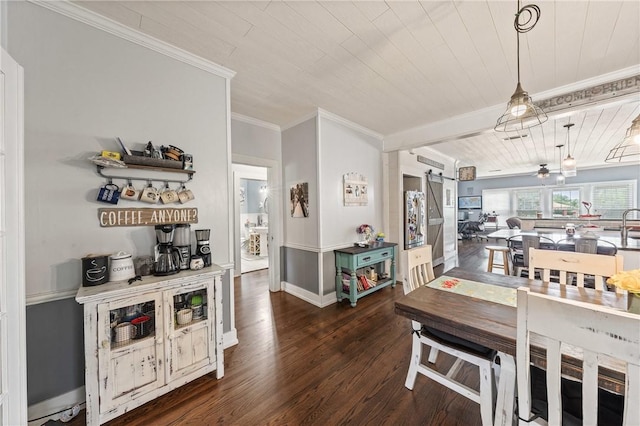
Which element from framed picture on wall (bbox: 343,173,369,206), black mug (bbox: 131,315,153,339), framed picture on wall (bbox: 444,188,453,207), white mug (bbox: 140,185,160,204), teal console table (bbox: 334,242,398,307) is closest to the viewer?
black mug (bbox: 131,315,153,339)

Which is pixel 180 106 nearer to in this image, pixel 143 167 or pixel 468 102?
pixel 143 167

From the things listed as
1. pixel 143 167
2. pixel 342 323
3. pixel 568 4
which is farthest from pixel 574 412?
pixel 143 167

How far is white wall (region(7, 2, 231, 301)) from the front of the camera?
4.86 ft

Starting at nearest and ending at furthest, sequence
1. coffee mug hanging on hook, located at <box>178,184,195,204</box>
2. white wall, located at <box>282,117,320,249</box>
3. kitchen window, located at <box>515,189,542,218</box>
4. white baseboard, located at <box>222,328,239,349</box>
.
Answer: coffee mug hanging on hook, located at <box>178,184,195,204</box>, white baseboard, located at <box>222,328,239,349</box>, white wall, located at <box>282,117,320,249</box>, kitchen window, located at <box>515,189,542,218</box>

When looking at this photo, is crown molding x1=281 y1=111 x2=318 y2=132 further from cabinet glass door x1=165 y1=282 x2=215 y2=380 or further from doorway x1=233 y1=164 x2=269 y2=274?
cabinet glass door x1=165 y1=282 x2=215 y2=380

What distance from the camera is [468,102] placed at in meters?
3.03

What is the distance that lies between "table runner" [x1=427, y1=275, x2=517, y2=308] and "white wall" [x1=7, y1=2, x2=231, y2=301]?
7.67 feet

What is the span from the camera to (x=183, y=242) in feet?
6.11

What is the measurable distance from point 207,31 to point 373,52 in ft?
4.45

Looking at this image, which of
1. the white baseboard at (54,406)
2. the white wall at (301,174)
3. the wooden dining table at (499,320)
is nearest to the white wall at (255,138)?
the white wall at (301,174)

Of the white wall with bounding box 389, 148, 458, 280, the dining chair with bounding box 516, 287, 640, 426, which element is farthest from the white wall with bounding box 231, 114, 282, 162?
the dining chair with bounding box 516, 287, 640, 426

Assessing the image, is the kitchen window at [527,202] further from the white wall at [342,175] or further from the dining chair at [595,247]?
the white wall at [342,175]

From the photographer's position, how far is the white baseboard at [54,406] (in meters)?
1.46

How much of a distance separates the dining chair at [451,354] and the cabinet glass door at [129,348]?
181 cm
